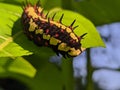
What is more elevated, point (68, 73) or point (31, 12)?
point (31, 12)

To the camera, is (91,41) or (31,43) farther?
(31,43)

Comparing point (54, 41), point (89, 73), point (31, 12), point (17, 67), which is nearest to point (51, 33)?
point (54, 41)

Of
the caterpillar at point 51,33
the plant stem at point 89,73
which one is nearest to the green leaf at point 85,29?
the caterpillar at point 51,33

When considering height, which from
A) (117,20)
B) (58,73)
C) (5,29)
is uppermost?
(117,20)

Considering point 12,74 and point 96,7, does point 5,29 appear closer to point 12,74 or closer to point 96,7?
point 96,7

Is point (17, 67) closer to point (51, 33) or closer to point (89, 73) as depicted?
point (89, 73)

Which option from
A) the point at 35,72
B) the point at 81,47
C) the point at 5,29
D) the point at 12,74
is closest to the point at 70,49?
the point at 81,47
